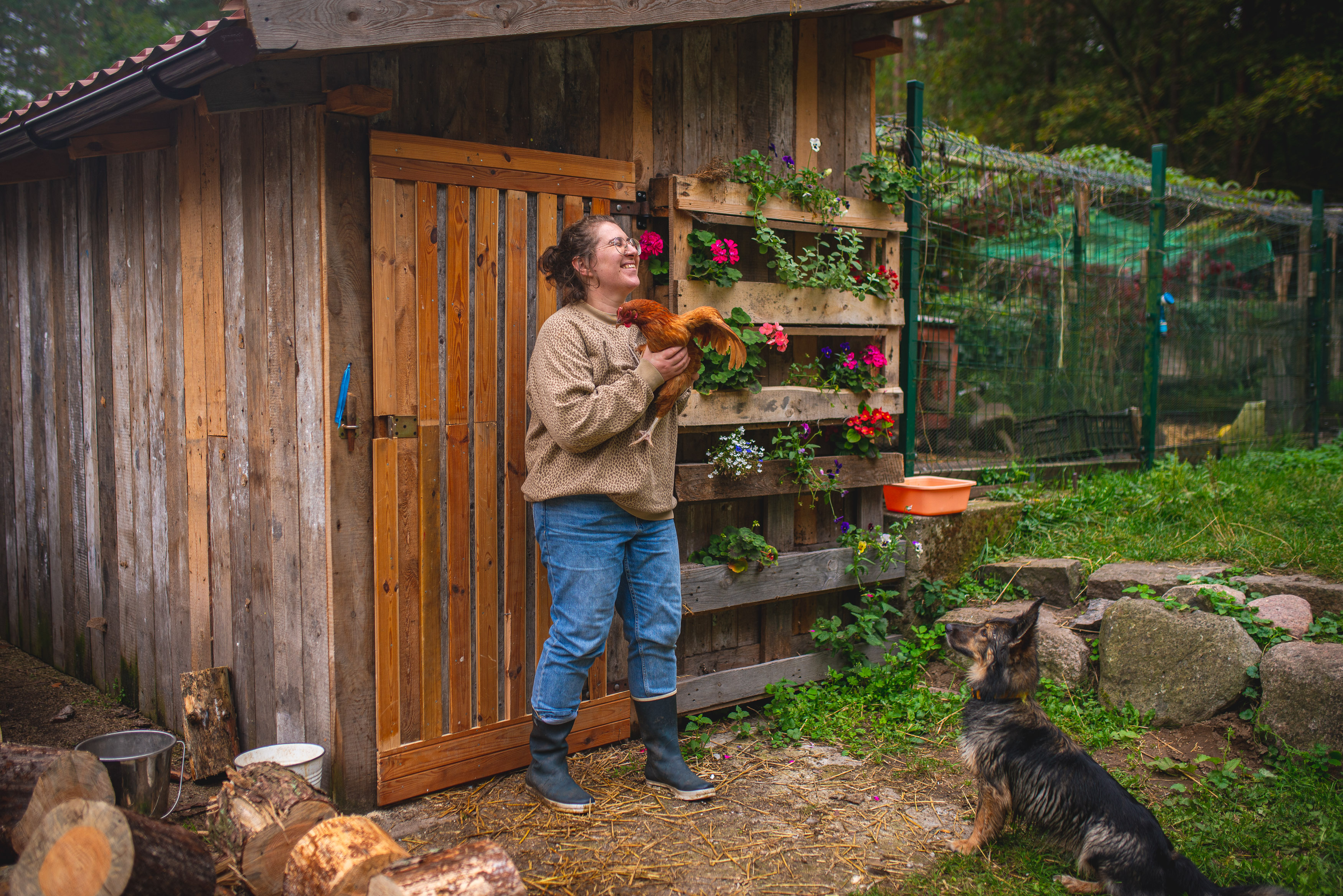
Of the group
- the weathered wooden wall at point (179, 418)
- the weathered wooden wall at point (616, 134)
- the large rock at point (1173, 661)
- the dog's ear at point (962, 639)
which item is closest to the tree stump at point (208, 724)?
the weathered wooden wall at point (179, 418)

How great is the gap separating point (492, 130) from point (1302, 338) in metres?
8.63

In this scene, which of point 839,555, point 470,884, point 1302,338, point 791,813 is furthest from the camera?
point 1302,338

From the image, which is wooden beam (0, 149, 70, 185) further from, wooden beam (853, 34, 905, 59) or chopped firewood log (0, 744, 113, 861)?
wooden beam (853, 34, 905, 59)

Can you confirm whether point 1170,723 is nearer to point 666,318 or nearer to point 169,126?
point 666,318

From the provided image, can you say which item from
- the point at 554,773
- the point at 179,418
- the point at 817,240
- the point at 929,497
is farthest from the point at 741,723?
the point at 179,418

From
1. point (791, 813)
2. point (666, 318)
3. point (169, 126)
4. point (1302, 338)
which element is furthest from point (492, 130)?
point (1302, 338)

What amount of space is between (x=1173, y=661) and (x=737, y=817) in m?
2.16

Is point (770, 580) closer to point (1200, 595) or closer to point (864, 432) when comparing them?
point (864, 432)

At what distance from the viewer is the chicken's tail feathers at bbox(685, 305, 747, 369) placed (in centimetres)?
325

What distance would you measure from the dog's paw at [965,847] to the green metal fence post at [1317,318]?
776 cm

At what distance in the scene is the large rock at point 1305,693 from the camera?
11.8 feet

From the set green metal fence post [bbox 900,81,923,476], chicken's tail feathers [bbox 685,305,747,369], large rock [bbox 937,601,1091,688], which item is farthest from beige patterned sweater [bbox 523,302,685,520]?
green metal fence post [bbox 900,81,923,476]

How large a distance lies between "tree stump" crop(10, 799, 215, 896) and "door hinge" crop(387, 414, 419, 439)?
1.48 m

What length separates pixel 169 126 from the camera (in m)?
4.07
